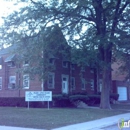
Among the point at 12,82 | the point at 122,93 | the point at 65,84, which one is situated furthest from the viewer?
the point at 122,93

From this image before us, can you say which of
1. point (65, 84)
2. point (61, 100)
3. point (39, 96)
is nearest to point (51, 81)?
point (65, 84)

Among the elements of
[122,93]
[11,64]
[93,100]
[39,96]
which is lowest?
[93,100]

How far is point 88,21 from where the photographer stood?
27016mm

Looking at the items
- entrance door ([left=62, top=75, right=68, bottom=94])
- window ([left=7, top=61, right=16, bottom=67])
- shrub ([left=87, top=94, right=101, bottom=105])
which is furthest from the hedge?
window ([left=7, top=61, right=16, bottom=67])

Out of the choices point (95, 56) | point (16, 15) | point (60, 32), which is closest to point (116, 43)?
point (95, 56)

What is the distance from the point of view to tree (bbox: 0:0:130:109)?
23.5 metres

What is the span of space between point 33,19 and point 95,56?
6151 mm

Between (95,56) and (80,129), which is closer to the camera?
(80,129)

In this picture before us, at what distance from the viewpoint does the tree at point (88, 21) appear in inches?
923

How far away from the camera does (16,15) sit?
24422 mm

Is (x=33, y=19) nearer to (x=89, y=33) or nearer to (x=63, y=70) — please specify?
(x=89, y=33)

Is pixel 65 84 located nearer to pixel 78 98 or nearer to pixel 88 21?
pixel 78 98

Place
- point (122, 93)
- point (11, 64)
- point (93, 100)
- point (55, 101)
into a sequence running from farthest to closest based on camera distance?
point (122, 93) → point (11, 64) → point (93, 100) → point (55, 101)

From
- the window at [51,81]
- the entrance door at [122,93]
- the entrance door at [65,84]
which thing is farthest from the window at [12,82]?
the entrance door at [122,93]
